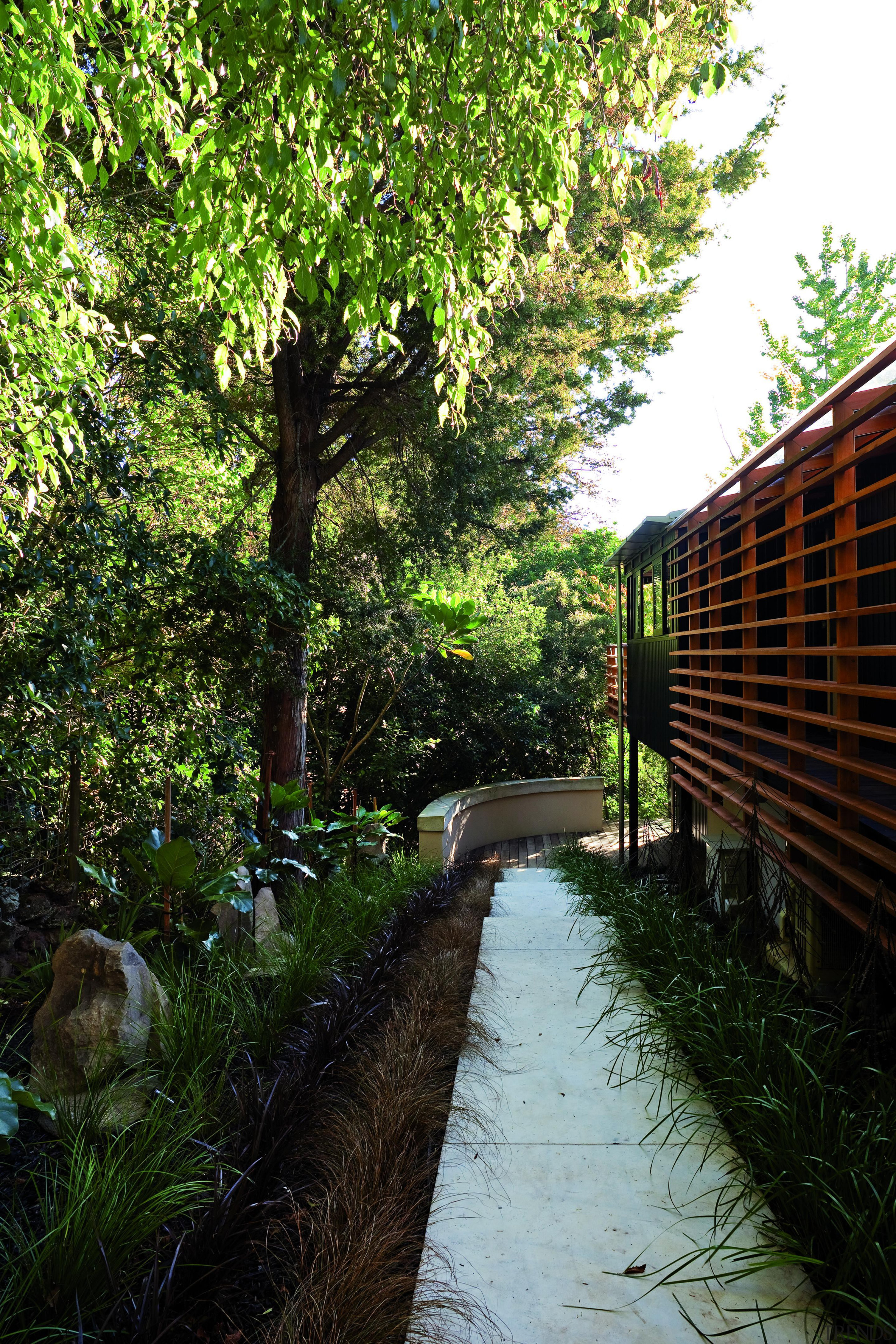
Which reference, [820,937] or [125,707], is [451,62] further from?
[125,707]

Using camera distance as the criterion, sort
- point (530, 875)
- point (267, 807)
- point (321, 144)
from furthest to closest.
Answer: point (530, 875) < point (267, 807) < point (321, 144)

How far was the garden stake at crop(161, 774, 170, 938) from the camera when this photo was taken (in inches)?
137

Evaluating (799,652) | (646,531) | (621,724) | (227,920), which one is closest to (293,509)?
(646,531)

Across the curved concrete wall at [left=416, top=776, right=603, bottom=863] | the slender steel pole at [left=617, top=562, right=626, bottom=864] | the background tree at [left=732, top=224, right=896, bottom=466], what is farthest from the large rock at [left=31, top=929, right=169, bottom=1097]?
the background tree at [left=732, top=224, right=896, bottom=466]

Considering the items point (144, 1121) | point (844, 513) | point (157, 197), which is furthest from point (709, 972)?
point (157, 197)

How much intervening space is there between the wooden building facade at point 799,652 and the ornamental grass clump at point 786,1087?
1.26 ft

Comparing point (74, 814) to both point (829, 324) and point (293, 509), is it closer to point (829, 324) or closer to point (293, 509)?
point (293, 509)

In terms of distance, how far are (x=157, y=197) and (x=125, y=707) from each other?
334cm

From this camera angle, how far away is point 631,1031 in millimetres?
2877

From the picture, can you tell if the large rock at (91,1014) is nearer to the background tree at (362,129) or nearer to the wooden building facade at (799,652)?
the background tree at (362,129)

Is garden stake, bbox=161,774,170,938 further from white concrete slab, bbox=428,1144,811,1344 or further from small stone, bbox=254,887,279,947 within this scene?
white concrete slab, bbox=428,1144,811,1344

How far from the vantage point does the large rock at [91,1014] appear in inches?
94.7

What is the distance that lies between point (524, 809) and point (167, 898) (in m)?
9.33

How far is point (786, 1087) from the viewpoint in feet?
6.64
